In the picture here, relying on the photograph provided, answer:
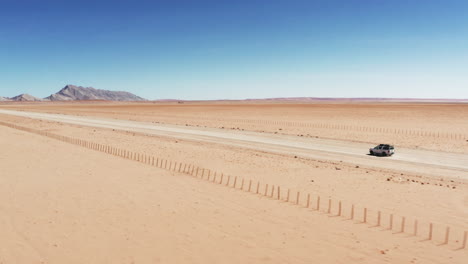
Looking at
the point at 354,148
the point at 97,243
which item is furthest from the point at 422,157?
the point at 97,243

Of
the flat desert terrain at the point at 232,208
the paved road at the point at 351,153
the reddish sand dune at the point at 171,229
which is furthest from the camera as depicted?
the paved road at the point at 351,153

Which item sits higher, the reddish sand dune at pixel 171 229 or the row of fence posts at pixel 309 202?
the row of fence posts at pixel 309 202

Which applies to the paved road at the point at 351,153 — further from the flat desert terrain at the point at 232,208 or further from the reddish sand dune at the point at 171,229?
the reddish sand dune at the point at 171,229

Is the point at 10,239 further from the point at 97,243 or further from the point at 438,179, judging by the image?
the point at 438,179

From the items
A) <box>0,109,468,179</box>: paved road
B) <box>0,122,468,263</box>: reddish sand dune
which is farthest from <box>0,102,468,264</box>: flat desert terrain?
<box>0,109,468,179</box>: paved road

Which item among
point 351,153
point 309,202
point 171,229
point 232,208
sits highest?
point 351,153

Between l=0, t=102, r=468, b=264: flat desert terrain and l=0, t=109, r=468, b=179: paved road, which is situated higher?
l=0, t=109, r=468, b=179: paved road

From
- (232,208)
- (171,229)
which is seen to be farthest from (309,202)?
(171,229)

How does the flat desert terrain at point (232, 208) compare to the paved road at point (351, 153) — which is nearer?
the flat desert terrain at point (232, 208)

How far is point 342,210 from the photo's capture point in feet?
70.0

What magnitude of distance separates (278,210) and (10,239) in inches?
531

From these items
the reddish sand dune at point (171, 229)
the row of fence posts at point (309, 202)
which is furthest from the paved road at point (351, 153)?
the reddish sand dune at point (171, 229)

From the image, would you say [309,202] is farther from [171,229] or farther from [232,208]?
[171,229]

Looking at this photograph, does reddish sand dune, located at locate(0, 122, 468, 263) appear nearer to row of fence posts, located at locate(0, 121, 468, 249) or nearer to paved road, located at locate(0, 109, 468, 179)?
row of fence posts, located at locate(0, 121, 468, 249)
